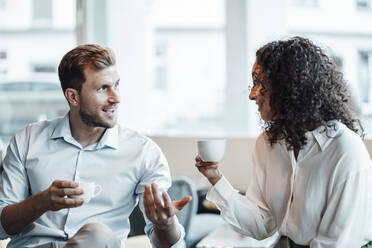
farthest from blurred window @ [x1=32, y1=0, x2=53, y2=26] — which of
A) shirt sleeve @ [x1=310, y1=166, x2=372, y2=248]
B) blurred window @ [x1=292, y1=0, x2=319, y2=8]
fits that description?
shirt sleeve @ [x1=310, y1=166, x2=372, y2=248]

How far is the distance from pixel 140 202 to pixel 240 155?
7.26 feet

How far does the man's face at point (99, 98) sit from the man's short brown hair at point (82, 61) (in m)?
0.02

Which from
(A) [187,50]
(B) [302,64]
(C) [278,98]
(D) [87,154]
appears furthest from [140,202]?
(A) [187,50]

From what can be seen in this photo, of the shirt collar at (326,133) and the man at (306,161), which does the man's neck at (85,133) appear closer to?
the man at (306,161)

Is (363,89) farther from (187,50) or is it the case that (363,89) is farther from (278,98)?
(278,98)

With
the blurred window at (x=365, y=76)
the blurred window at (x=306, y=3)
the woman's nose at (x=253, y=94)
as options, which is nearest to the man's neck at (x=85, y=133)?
the woman's nose at (x=253, y=94)

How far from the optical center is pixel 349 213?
1670mm

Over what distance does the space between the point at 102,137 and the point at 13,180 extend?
35cm

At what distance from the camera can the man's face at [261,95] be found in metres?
1.82

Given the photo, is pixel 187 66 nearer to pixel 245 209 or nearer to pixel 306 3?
pixel 306 3

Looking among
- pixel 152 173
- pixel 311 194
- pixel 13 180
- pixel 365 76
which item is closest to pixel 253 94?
pixel 311 194

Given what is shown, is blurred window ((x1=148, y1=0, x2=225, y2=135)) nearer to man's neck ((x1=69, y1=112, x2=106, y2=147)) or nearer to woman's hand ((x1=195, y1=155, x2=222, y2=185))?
man's neck ((x1=69, y1=112, x2=106, y2=147))

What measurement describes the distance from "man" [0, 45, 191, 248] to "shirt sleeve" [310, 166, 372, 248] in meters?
0.59

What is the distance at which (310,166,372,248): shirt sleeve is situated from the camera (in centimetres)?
167
